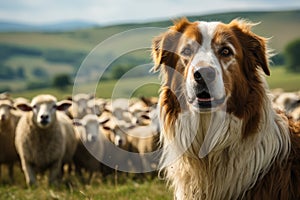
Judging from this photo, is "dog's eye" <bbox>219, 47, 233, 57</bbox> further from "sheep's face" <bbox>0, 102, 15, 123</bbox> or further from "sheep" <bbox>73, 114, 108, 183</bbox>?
"sheep's face" <bbox>0, 102, 15, 123</bbox>

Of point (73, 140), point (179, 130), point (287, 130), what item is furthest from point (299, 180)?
point (73, 140)

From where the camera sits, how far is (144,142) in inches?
527

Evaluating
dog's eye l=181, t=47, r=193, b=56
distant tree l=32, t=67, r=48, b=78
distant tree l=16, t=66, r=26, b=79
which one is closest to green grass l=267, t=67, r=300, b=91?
distant tree l=32, t=67, r=48, b=78

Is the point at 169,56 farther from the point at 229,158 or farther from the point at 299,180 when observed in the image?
the point at 299,180

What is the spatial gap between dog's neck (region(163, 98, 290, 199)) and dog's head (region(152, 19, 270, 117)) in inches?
6.6

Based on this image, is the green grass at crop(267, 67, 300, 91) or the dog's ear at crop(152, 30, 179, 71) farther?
the green grass at crop(267, 67, 300, 91)

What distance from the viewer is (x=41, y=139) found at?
12242 millimetres

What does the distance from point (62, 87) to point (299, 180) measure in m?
80.4

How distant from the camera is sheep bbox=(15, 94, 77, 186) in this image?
39.5ft

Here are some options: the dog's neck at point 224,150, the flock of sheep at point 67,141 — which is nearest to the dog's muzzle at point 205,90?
the dog's neck at point 224,150

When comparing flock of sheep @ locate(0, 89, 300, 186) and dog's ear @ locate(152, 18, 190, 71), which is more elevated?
dog's ear @ locate(152, 18, 190, 71)

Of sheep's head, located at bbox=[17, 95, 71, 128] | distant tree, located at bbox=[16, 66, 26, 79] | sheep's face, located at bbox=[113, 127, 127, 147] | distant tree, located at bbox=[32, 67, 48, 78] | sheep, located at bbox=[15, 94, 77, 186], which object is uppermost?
sheep's head, located at bbox=[17, 95, 71, 128]

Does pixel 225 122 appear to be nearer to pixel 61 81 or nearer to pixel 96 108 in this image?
pixel 96 108

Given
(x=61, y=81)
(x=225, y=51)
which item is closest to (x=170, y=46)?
(x=225, y=51)
